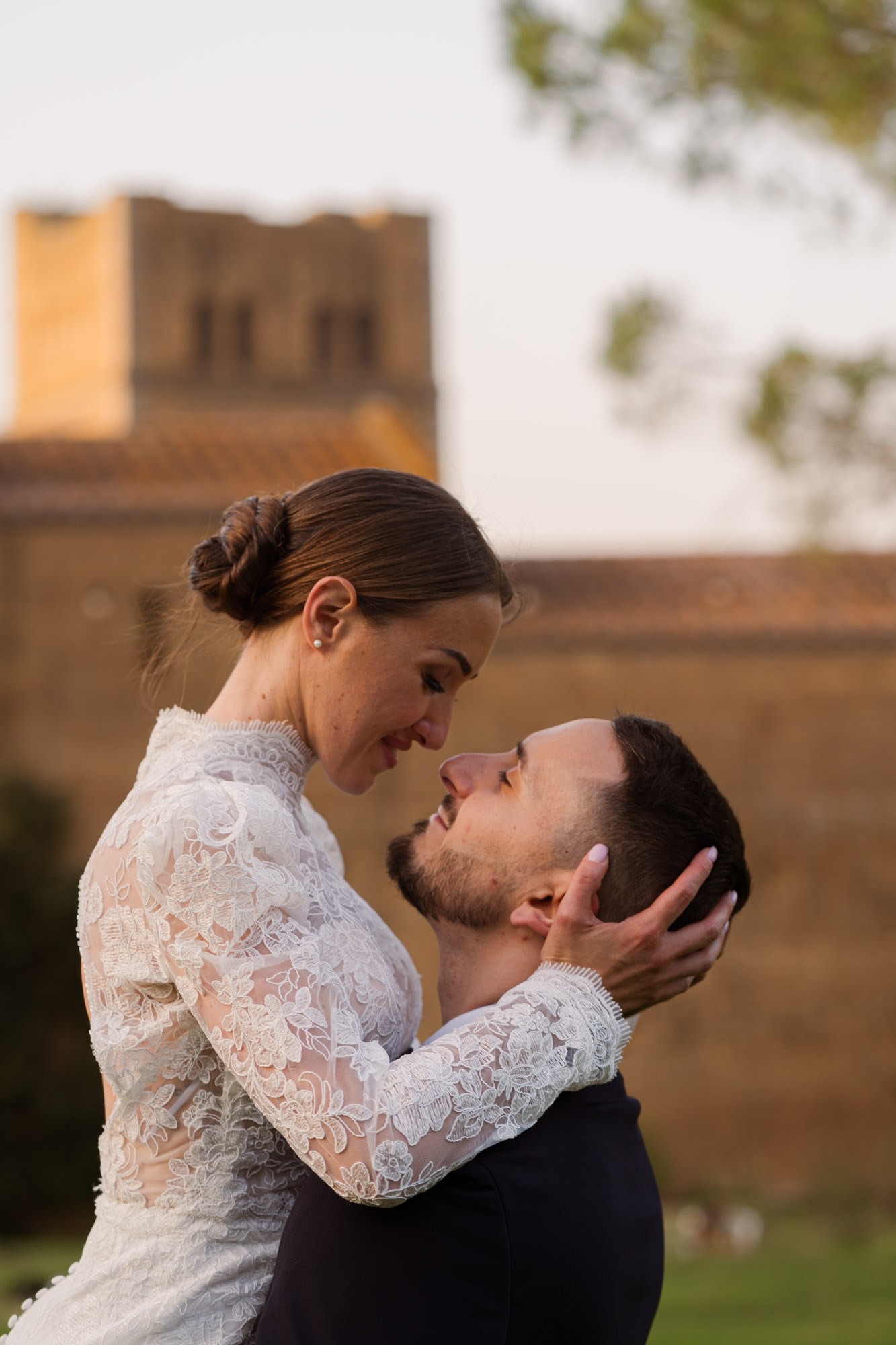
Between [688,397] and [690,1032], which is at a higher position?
[688,397]

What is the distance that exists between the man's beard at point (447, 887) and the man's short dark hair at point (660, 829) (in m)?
0.17

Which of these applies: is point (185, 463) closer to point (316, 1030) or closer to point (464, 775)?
point (464, 775)

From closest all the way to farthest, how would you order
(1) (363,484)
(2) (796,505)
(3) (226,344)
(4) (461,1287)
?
(4) (461,1287)
(1) (363,484)
(2) (796,505)
(3) (226,344)

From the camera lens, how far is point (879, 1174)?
12.6 metres

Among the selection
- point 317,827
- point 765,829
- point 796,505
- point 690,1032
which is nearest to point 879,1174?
point 690,1032

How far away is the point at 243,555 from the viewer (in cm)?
219

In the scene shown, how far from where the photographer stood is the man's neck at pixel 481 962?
2174mm

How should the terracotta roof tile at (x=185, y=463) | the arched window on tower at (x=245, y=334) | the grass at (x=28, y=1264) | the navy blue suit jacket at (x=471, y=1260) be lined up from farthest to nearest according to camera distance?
the arched window on tower at (x=245, y=334)
the terracotta roof tile at (x=185, y=463)
the grass at (x=28, y=1264)
the navy blue suit jacket at (x=471, y=1260)

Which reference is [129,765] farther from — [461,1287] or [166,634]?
[461,1287]

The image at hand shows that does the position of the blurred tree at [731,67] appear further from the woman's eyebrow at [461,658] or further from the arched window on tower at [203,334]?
the arched window on tower at [203,334]

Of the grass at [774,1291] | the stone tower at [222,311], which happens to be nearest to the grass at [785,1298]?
the grass at [774,1291]

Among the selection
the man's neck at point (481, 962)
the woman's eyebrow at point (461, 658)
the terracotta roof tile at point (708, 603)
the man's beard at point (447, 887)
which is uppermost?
the woman's eyebrow at point (461, 658)

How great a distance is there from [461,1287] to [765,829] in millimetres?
11703

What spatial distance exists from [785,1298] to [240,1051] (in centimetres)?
755
